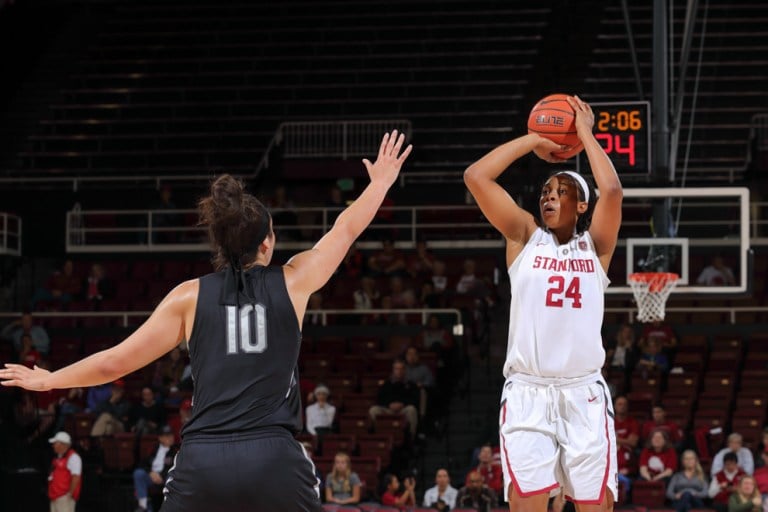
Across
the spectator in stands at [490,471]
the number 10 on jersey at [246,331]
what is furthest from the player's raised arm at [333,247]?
the spectator in stands at [490,471]

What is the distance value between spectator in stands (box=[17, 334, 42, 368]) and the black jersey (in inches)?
578

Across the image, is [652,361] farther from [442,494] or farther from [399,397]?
[442,494]

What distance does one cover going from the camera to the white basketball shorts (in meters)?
6.05

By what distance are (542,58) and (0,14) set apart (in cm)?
1156

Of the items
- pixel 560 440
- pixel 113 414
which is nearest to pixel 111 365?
pixel 560 440

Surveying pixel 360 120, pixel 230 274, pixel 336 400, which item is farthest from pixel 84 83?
pixel 230 274

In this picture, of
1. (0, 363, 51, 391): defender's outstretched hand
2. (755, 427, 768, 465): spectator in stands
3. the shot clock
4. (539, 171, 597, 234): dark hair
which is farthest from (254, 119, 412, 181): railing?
(0, 363, 51, 391): defender's outstretched hand

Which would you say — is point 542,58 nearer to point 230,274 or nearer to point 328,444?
point 328,444

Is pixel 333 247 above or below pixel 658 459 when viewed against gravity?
above

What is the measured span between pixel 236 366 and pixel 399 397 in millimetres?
13112

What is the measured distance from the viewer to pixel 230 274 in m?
4.36

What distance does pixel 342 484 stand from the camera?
591 inches

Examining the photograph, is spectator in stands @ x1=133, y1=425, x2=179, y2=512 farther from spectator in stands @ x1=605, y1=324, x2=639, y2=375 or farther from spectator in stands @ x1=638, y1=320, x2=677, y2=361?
spectator in stands @ x1=638, y1=320, x2=677, y2=361

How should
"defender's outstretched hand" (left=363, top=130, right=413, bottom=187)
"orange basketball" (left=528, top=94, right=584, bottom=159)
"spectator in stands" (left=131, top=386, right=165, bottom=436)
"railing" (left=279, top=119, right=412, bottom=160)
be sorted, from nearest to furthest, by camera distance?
"defender's outstretched hand" (left=363, top=130, right=413, bottom=187), "orange basketball" (left=528, top=94, right=584, bottom=159), "spectator in stands" (left=131, top=386, right=165, bottom=436), "railing" (left=279, top=119, right=412, bottom=160)
